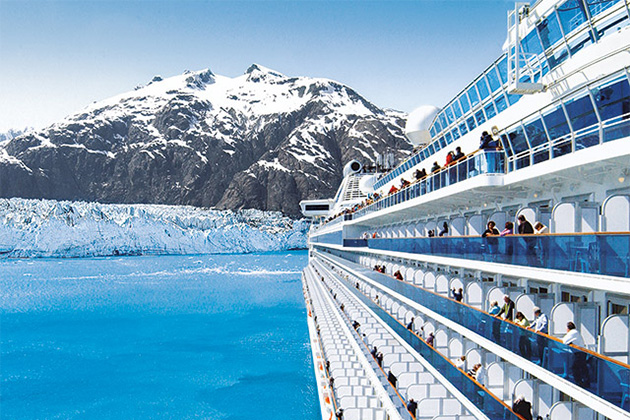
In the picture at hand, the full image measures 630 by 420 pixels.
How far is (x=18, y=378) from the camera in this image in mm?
18734

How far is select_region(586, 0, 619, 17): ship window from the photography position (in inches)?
282

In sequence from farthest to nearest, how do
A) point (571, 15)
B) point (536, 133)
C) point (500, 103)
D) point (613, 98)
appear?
point (500, 103)
point (571, 15)
point (536, 133)
point (613, 98)

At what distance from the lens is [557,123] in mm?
7277

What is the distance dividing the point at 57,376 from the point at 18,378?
1.41 metres

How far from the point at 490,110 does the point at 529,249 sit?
21.9ft

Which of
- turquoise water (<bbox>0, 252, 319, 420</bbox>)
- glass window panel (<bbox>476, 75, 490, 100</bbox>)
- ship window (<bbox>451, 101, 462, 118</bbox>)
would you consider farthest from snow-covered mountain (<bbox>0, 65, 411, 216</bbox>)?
glass window panel (<bbox>476, 75, 490, 100</bbox>)

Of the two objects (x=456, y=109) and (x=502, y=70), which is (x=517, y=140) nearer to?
(x=502, y=70)

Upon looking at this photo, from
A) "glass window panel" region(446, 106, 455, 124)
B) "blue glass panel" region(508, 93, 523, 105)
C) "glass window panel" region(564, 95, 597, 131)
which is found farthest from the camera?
"glass window panel" region(446, 106, 455, 124)

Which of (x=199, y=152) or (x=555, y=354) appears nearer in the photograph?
(x=555, y=354)

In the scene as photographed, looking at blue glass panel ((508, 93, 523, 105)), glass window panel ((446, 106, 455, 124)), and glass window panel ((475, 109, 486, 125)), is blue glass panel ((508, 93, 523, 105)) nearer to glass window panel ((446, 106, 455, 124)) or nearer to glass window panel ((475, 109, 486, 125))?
glass window panel ((475, 109, 486, 125))

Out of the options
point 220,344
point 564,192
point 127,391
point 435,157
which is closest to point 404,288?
point 564,192

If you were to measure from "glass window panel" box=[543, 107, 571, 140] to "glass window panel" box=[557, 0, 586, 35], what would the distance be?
5.58 ft

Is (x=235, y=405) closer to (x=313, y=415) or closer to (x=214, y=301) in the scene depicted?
(x=313, y=415)

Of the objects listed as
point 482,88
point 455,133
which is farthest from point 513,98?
point 455,133
